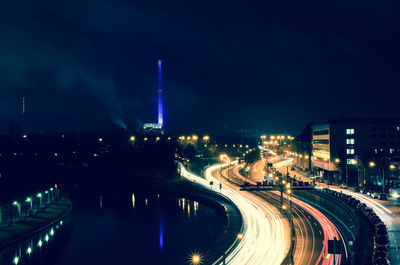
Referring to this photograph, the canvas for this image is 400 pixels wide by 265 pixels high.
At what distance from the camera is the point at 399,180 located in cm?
3903

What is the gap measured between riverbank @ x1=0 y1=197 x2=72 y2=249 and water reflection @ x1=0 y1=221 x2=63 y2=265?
390mm

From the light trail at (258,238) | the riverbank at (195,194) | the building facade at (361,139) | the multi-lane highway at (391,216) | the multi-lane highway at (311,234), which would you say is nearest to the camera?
the multi-lane highway at (391,216)

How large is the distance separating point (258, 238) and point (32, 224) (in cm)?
1951

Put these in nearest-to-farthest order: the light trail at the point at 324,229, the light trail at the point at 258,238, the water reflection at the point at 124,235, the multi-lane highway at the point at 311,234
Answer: the light trail at the point at 324,229 < the multi-lane highway at the point at 311,234 < the light trail at the point at 258,238 < the water reflection at the point at 124,235

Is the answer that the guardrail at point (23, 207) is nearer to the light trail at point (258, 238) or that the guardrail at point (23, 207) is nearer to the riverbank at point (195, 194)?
the riverbank at point (195, 194)

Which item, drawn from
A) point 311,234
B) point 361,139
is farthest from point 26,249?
point 361,139

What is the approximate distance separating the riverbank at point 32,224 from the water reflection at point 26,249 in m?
0.39

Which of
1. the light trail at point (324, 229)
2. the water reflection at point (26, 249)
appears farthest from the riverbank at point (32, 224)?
the light trail at point (324, 229)

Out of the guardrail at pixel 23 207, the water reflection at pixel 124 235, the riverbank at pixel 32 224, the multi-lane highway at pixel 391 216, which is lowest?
the water reflection at pixel 124 235

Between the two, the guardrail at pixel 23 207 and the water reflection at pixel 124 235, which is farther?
the guardrail at pixel 23 207

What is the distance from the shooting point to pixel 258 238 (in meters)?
21.1

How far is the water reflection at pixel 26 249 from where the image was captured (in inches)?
920

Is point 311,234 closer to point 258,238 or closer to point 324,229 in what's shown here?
point 324,229

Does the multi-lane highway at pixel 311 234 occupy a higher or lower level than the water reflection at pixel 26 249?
higher
